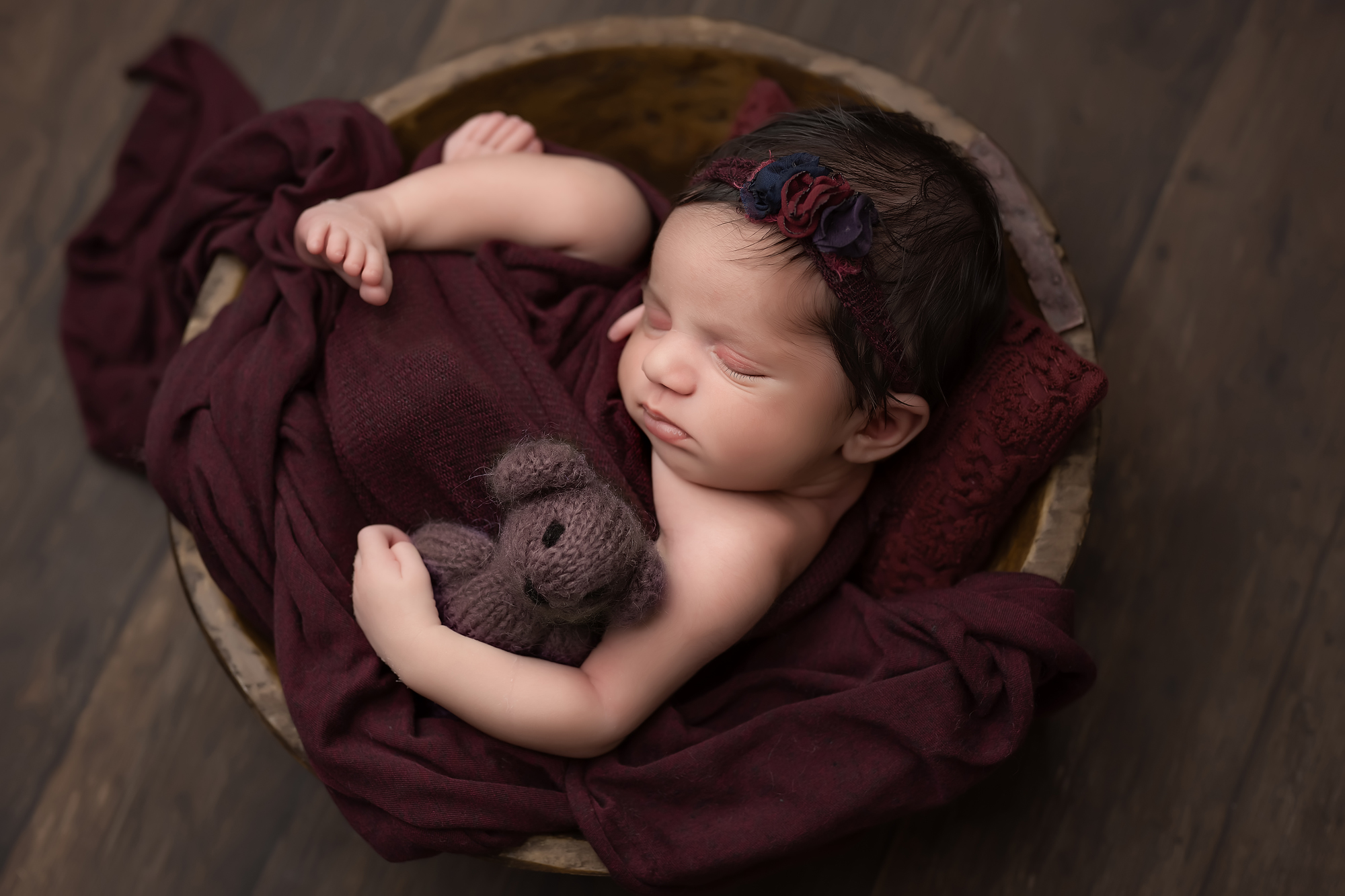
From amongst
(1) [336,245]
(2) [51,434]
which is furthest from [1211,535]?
(2) [51,434]

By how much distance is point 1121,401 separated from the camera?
129 centimetres

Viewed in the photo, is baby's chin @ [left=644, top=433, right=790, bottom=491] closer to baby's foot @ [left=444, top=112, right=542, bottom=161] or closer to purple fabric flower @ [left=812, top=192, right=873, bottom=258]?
purple fabric flower @ [left=812, top=192, right=873, bottom=258]

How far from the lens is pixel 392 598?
858 mm

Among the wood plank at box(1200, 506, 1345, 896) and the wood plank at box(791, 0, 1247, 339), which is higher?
the wood plank at box(791, 0, 1247, 339)

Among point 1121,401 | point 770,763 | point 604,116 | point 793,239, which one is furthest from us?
point 1121,401

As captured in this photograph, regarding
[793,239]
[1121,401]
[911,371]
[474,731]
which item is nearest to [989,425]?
[911,371]

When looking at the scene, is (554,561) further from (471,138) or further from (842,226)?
(471,138)

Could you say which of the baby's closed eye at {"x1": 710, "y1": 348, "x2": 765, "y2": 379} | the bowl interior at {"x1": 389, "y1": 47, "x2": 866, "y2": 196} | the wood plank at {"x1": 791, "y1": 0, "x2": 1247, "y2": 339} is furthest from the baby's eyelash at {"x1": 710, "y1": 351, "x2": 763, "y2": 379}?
the wood plank at {"x1": 791, "y1": 0, "x2": 1247, "y2": 339}

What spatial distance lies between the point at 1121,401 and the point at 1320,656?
386 millimetres

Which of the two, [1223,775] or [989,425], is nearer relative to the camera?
[989,425]

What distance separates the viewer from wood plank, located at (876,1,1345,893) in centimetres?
117

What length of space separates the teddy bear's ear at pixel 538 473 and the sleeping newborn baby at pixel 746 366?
15 centimetres

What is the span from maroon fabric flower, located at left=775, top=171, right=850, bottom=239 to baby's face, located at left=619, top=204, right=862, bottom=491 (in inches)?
1.4

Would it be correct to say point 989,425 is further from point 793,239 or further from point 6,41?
point 6,41
